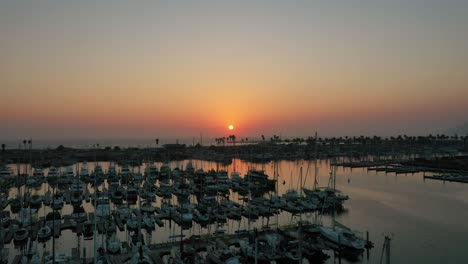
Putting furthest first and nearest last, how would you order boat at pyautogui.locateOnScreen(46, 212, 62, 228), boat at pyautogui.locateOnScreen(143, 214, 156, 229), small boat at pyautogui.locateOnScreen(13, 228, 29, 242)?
boat at pyautogui.locateOnScreen(143, 214, 156, 229)
boat at pyautogui.locateOnScreen(46, 212, 62, 228)
small boat at pyautogui.locateOnScreen(13, 228, 29, 242)

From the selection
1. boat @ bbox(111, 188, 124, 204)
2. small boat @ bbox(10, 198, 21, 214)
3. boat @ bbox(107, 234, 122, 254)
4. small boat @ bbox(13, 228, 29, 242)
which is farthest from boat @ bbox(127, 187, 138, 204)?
Result: boat @ bbox(107, 234, 122, 254)

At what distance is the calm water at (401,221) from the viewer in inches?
985

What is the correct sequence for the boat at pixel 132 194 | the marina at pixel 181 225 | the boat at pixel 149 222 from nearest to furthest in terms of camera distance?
the marina at pixel 181 225
the boat at pixel 149 222
the boat at pixel 132 194

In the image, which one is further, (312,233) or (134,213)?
(134,213)

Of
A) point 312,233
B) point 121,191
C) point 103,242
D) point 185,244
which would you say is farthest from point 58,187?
point 312,233

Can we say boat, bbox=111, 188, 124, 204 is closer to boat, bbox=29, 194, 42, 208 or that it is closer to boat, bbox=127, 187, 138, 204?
boat, bbox=127, 187, 138, 204

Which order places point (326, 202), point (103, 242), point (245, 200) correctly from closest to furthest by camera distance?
point (103, 242) < point (326, 202) < point (245, 200)

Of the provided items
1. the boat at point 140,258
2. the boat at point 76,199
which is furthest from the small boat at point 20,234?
the boat at point 76,199

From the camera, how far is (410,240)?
27219 mm

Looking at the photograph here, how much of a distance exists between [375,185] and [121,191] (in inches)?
1416

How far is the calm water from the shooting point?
82.1 feet

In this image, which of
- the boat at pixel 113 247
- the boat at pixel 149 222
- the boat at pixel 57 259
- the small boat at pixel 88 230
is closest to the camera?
the boat at pixel 57 259

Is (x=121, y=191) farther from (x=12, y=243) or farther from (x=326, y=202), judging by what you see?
(x=326, y=202)

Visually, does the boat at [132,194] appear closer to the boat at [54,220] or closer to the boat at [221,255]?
the boat at [54,220]
